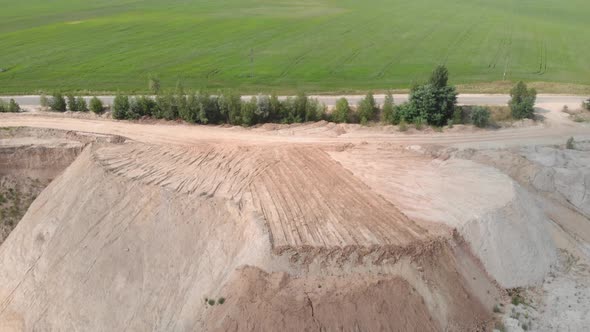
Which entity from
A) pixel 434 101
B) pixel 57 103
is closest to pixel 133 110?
pixel 57 103

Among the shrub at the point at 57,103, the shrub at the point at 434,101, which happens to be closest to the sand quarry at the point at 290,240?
the shrub at the point at 434,101

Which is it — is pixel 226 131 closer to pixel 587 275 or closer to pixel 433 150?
pixel 433 150

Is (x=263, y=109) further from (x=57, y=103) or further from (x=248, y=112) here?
(x=57, y=103)

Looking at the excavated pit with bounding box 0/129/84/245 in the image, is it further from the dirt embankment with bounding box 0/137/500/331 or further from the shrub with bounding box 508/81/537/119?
the shrub with bounding box 508/81/537/119

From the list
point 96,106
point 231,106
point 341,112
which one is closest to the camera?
point 231,106

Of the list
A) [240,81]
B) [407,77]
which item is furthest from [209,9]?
[407,77]
